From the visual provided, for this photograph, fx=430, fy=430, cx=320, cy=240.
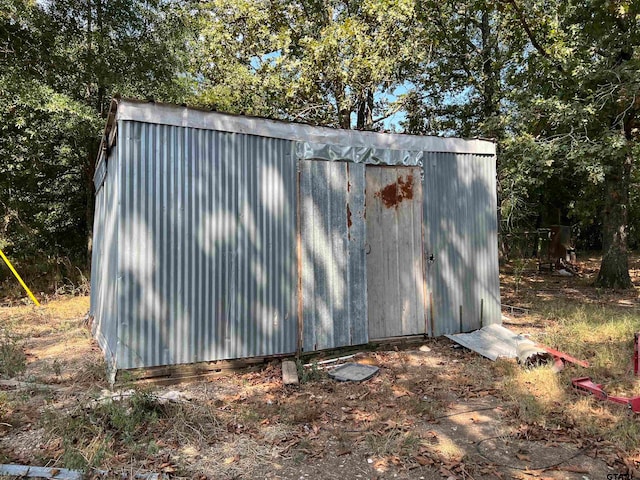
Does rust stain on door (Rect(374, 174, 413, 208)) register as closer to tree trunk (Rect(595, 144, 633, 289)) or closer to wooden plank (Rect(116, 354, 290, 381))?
wooden plank (Rect(116, 354, 290, 381))

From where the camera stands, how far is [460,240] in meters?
6.56

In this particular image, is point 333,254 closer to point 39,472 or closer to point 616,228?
point 39,472

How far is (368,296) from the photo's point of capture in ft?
19.7

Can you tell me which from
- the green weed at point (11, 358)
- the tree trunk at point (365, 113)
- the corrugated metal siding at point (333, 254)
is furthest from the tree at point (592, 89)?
the green weed at point (11, 358)

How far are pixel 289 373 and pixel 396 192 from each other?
116 inches

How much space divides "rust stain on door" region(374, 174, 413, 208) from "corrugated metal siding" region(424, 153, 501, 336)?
286mm

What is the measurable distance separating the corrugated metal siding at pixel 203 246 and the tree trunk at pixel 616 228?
389 inches

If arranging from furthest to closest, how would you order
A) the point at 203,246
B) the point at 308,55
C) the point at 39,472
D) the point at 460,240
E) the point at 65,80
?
the point at 308,55, the point at 65,80, the point at 460,240, the point at 203,246, the point at 39,472

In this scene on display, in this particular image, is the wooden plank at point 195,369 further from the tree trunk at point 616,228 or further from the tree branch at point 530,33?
the tree trunk at point 616,228

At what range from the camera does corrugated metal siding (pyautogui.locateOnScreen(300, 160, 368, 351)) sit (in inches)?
217

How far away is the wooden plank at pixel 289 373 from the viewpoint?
4.70m

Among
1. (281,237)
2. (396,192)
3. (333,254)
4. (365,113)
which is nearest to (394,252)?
(396,192)

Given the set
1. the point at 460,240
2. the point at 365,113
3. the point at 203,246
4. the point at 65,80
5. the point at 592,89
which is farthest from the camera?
the point at 365,113

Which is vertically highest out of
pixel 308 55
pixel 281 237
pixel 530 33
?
pixel 308 55
